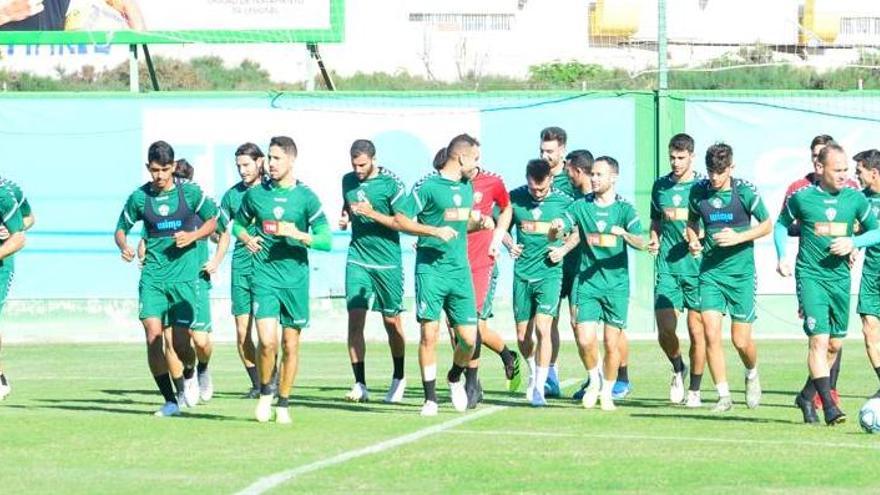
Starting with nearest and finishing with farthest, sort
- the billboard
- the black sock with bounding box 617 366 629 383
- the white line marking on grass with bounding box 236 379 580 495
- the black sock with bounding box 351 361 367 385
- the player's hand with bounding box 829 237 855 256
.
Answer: the white line marking on grass with bounding box 236 379 580 495 < the player's hand with bounding box 829 237 855 256 < the black sock with bounding box 351 361 367 385 < the black sock with bounding box 617 366 629 383 < the billboard

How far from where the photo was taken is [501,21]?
133 ft

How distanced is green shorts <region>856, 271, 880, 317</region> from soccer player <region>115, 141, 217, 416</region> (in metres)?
5.20

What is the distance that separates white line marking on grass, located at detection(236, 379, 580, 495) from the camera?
11242 mm

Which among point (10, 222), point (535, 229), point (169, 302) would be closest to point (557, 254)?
point (535, 229)

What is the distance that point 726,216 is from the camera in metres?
15.6

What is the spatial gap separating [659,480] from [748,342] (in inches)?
180

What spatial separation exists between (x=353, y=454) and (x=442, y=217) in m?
3.10

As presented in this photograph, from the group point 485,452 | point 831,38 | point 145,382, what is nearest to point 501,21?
point 831,38

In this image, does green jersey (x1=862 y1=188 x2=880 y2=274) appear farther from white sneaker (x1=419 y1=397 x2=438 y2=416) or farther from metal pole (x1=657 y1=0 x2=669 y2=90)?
metal pole (x1=657 y1=0 x2=669 y2=90)

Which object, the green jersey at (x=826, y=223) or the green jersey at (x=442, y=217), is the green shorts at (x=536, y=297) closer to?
the green jersey at (x=442, y=217)

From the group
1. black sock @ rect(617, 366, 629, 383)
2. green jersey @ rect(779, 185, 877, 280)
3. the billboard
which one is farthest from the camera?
the billboard

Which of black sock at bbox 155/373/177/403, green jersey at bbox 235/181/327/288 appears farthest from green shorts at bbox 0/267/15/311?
green jersey at bbox 235/181/327/288

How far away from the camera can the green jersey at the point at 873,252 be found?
595 inches

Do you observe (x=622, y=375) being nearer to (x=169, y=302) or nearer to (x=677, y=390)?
(x=677, y=390)
